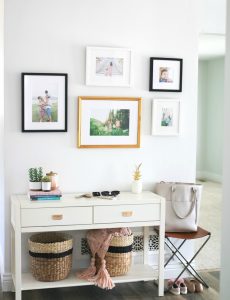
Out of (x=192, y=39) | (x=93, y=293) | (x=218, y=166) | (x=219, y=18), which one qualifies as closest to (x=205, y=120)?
(x=218, y=166)

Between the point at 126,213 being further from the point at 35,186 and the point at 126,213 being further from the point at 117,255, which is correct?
the point at 35,186

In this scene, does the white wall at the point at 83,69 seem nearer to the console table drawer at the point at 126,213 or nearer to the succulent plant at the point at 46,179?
the succulent plant at the point at 46,179

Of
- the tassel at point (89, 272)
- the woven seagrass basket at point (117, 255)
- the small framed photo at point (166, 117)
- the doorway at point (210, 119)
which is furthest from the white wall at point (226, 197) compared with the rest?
the doorway at point (210, 119)

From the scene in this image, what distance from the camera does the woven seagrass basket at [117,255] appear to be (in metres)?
3.79

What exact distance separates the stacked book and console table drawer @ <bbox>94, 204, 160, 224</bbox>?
293 mm

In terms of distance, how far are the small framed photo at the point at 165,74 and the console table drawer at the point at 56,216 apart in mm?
1202

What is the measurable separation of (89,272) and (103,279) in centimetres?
15

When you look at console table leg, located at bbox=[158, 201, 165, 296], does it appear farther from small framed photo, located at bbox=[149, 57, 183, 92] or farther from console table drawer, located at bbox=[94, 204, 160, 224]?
small framed photo, located at bbox=[149, 57, 183, 92]

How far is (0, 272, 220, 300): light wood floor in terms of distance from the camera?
381 cm

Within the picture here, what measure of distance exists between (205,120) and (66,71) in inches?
249

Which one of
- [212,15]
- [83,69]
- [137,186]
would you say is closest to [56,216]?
[137,186]

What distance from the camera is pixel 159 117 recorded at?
416cm

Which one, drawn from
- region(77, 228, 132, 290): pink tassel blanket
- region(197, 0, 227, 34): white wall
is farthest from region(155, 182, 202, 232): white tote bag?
region(197, 0, 227, 34): white wall

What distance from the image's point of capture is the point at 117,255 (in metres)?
3.80
